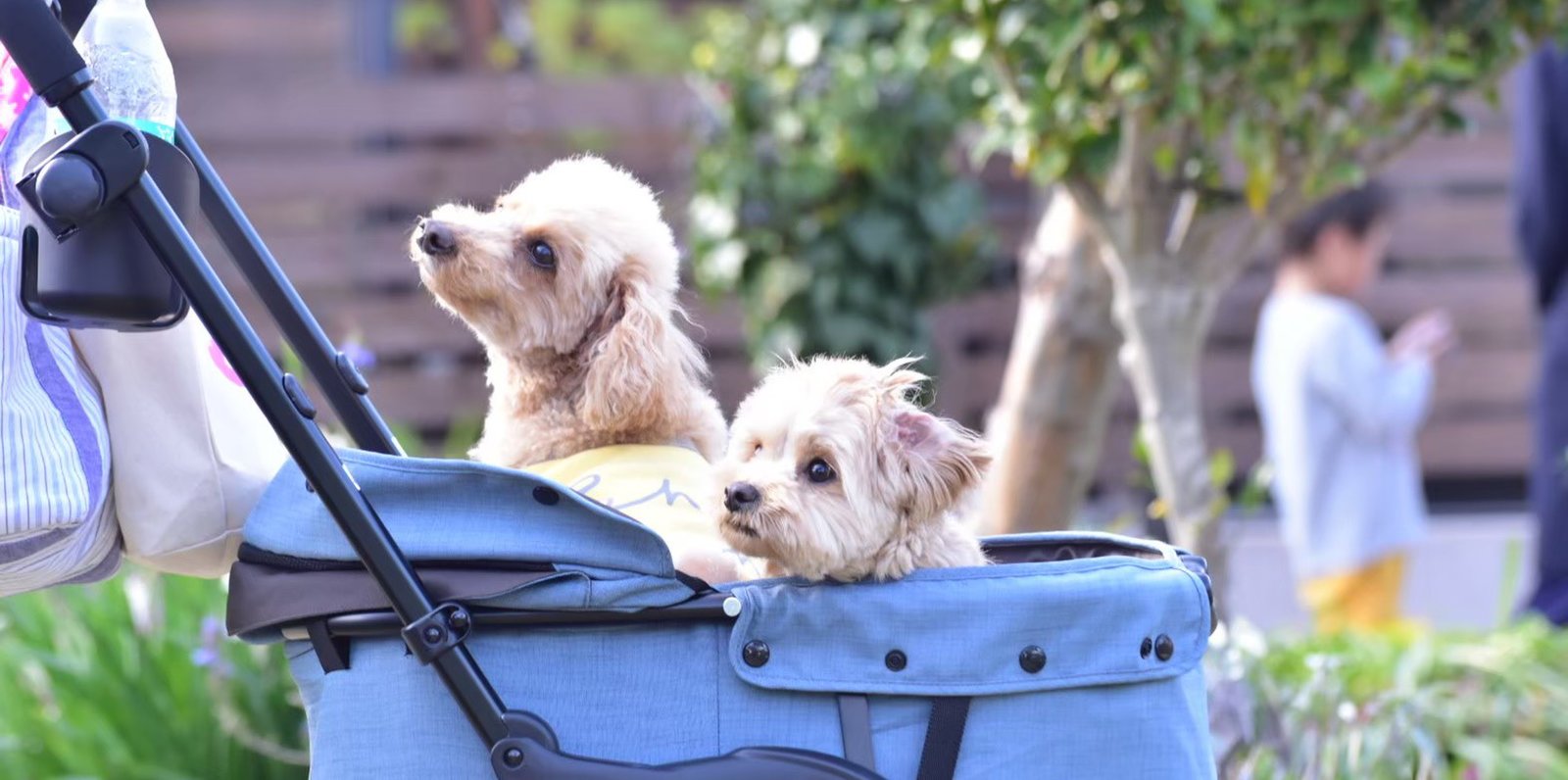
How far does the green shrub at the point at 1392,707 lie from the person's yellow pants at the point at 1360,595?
144cm

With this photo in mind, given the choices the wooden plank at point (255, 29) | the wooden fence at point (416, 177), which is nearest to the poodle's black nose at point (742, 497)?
the wooden fence at point (416, 177)

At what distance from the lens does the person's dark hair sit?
5.12 metres

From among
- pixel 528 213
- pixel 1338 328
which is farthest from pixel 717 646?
pixel 1338 328

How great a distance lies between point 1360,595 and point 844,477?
3.86 metres

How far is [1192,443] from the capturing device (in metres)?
3.27

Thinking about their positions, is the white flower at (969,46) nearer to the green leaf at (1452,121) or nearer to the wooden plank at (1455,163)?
the green leaf at (1452,121)

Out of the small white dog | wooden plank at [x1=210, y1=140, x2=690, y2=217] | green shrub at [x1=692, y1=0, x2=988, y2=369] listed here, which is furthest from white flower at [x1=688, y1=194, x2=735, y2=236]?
the small white dog

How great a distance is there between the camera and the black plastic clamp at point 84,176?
1.64 meters

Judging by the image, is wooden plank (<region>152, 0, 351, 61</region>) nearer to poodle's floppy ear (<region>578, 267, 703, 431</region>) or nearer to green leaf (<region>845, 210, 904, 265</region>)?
green leaf (<region>845, 210, 904, 265</region>)

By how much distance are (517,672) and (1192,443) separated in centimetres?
185

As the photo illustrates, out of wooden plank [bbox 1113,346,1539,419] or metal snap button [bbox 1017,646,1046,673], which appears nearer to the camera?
metal snap button [bbox 1017,646,1046,673]

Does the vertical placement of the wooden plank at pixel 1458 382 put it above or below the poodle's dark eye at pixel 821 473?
above

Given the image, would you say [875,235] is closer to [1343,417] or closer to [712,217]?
[712,217]

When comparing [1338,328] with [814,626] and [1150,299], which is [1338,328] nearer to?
[1150,299]
